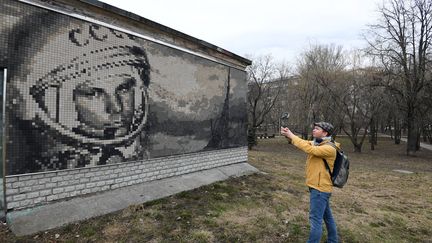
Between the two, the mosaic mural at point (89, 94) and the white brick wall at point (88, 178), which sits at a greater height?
the mosaic mural at point (89, 94)

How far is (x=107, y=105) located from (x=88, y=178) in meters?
1.46

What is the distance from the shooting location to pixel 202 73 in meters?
7.83

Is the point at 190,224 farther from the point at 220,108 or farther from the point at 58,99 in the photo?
the point at 220,108

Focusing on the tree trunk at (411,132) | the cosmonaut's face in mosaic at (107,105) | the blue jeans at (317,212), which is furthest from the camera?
the tree trunk at (411,132)

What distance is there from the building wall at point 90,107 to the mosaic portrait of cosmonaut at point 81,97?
0.05 ft

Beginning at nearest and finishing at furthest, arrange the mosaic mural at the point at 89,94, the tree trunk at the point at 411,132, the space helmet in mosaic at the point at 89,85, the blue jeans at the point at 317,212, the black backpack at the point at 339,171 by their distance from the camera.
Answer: the blue jeans at the point at 317,212
the black backpack at the point at 339,171
the mosaic mural at the point at 89,94
the space helmet in mosaic at the point at 89,85
the tree trunk at the point at 411,132

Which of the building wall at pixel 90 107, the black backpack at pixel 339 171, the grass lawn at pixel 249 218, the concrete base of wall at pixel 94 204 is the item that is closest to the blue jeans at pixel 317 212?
the black backpack at pixel 339 171

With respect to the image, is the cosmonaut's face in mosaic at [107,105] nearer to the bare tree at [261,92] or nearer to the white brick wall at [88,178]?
the white brick wall at [88,178]

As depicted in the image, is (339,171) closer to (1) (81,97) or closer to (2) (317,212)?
(2) (317,212)

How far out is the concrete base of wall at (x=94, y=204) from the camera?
4090 millimetres

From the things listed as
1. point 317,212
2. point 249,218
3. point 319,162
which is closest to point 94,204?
point 249,218

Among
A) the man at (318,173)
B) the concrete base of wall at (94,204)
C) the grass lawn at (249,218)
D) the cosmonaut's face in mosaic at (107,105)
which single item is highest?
the cosmonaut's face in mosaic at (107,105)

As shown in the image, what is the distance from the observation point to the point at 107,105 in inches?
211

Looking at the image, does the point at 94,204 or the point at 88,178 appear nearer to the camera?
the point at 94,204
